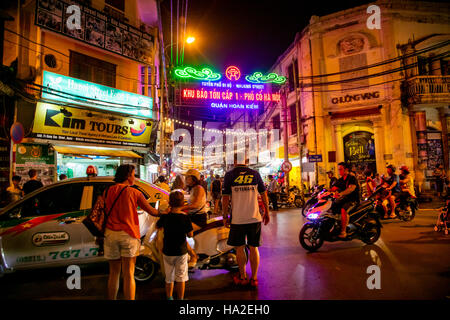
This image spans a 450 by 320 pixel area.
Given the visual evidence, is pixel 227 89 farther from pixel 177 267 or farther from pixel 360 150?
pixel 177 267

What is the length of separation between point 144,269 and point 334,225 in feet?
14.0

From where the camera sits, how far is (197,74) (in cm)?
1666

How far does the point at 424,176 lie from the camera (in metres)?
15.7

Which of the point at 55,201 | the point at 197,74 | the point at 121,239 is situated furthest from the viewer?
the point at 197,74

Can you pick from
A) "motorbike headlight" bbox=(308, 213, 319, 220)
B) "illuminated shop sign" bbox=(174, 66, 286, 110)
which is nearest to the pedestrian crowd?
"motorbike headlight" bbox=(308, 213, 319, 220)

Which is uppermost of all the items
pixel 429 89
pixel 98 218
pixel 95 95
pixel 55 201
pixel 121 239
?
pixel 429 89

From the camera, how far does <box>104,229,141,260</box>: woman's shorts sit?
9.94ft

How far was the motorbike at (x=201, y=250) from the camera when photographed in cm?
408

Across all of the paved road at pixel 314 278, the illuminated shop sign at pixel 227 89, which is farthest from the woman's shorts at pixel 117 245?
the illuminated shop sign at pixel 227 89

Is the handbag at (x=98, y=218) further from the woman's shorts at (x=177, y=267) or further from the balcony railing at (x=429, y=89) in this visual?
the balcony railing at (x=429, y=89)

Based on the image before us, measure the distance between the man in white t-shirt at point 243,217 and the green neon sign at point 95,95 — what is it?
27.8ft

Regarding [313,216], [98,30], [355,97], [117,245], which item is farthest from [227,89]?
[117,245]

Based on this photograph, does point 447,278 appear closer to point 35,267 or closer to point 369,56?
point 35,267
